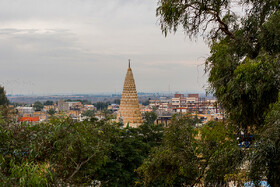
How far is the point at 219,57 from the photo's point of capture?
6.42 m

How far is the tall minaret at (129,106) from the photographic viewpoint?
65.2ft

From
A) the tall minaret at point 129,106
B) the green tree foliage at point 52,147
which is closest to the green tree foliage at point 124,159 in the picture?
the green tree foliage at point 52,147

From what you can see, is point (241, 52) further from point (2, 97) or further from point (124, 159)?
point (2, 97)

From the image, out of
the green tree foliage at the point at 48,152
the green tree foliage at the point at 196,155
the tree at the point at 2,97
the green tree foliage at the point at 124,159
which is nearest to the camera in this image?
the green tree foliage at the point at 48,152

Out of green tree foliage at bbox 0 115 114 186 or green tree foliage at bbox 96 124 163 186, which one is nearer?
green tree foliage at bbox 0 115 114 186

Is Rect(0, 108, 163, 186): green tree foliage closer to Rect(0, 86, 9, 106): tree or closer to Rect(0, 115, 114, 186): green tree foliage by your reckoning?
Rect(0, 115, 114, 186): green tree foliage

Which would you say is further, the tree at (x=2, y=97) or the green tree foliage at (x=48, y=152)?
the tree at (x=2, y=97)

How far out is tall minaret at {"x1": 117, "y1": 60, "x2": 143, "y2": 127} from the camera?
19.9 meters

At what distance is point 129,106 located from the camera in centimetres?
2005

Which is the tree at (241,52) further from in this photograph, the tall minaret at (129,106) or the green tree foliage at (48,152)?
A: the tall minaret at (129,106)

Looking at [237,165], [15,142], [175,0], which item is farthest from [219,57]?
[15,142]

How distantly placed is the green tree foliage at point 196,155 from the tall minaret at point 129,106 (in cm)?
1199

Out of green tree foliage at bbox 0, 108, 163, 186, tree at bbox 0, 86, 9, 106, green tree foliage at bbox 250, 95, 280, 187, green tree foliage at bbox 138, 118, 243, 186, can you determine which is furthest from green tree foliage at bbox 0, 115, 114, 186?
tree at bbox 0, 86, 9, 106

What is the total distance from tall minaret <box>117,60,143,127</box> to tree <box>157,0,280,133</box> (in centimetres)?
1266
